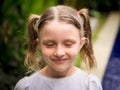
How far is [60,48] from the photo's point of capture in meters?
2.17

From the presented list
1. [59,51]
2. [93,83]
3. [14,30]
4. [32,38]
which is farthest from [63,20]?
[14,30]

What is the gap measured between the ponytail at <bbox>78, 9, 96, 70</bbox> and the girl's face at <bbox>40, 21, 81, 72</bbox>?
0.61 feet

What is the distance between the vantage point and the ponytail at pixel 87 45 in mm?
2414

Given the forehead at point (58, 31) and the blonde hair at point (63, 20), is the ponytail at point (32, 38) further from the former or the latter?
the forehead at point (58, 31)

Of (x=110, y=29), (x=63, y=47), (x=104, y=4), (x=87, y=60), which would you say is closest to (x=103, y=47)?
(x=110, y=29)

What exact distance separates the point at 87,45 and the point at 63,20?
312 millimetres

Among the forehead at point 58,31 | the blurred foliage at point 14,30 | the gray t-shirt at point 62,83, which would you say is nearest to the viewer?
the forehead at point 58,31

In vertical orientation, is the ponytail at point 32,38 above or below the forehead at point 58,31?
below

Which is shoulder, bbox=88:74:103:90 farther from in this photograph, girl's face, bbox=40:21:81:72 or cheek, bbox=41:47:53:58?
cheek, bbox=41:47:53:58

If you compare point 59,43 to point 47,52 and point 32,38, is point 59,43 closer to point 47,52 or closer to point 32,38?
point 47,52

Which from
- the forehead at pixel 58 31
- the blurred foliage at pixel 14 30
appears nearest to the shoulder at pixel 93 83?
the forehead at pixel 58 31

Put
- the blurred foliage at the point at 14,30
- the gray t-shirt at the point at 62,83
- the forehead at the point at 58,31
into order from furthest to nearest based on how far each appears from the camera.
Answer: the blurred foliage at the point at 14,30
the gray t-shirt at the point at 62,83
the forehead at the point at 58,31

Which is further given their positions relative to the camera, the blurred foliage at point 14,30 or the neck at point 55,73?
the blurred foliage at point 14,30

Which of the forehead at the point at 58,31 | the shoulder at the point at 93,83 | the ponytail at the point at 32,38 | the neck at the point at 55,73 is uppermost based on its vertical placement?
the forehead at the point at 58,31
